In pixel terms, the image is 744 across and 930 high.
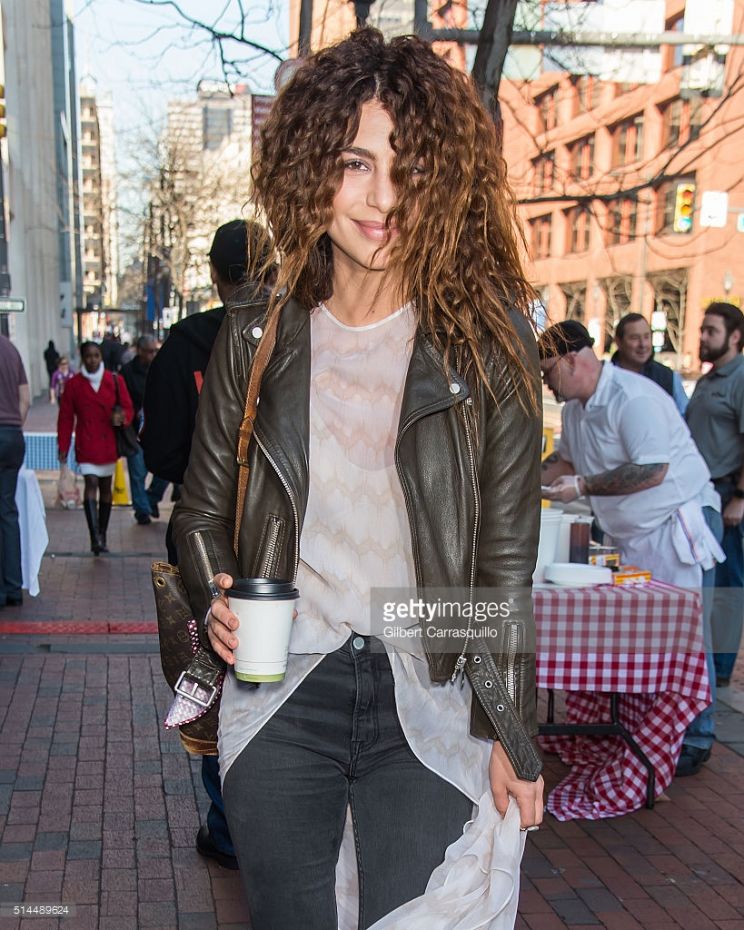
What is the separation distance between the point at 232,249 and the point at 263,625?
2.21 meters

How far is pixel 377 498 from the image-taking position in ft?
6.23

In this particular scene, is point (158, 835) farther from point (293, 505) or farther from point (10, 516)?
point (10, 516)

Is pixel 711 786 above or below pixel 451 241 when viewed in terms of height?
below

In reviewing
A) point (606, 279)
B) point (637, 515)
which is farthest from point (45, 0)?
point (637, 515)

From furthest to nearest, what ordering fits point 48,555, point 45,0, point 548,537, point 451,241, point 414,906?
1. point 45,0
2. point 48,555
3. point 548,537
4. point 451,241
5. point 414,906

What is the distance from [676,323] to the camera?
47656 millimetres

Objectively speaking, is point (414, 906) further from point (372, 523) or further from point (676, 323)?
point (676, 323)

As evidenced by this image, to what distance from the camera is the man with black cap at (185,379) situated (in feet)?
12.1

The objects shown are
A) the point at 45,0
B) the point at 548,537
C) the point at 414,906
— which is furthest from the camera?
the point at 45,0

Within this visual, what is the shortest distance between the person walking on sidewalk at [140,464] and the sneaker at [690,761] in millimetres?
7345

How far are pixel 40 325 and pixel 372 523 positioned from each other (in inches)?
1694

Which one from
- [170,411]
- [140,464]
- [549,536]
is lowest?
[140,464]

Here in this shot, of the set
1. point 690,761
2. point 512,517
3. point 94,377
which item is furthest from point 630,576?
point 94,377

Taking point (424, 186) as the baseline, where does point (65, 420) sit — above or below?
below
